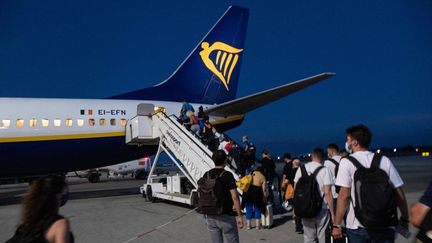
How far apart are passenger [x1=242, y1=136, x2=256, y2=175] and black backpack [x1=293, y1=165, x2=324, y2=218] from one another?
832cm

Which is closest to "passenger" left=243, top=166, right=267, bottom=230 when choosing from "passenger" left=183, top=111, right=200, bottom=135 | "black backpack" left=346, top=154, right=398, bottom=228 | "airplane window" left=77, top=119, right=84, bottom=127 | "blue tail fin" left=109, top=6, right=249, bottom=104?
"black backpack" left=346, top=154, right=398, bottom=228

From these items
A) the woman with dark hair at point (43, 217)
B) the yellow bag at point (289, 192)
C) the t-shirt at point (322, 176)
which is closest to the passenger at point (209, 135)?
the yellow bag at point (289, 192)

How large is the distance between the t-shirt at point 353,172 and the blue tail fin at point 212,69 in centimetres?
1559

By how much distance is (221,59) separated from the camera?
20.8 m

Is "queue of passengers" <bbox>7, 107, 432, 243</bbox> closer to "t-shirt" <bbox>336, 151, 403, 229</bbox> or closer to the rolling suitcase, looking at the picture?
"t-shirt" <bbox>336, 151, 403, 229</bbox>

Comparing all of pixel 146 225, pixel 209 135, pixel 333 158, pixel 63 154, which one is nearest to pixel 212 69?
pixel 209 135

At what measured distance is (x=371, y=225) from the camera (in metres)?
4.07

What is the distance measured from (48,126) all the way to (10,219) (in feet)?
16.3

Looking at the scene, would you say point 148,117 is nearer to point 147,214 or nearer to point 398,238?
point 147,214

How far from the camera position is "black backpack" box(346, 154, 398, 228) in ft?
13.1

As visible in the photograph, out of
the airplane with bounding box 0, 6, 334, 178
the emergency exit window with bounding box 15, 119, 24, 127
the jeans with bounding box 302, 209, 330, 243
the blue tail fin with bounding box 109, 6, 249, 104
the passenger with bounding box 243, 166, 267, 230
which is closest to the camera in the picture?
the jeans with bounding box 302, 209, 330, 243

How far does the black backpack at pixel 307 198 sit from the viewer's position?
529cm

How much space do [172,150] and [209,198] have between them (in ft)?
31.1

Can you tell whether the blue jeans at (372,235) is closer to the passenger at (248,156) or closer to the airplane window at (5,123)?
the passenger at (248,156)
